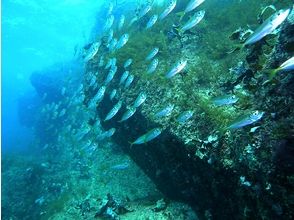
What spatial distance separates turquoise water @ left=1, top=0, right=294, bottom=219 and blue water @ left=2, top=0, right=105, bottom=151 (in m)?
17.0

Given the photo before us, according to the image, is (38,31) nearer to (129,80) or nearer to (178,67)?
(129,80)

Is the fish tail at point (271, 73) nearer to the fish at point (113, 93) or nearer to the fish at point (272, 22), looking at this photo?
the fish at point (272, 22)

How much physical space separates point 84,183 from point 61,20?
3941 centimetres

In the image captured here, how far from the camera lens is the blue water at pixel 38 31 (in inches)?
1484

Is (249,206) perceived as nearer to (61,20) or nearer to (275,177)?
(275,177)

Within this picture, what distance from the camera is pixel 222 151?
5.51 metres

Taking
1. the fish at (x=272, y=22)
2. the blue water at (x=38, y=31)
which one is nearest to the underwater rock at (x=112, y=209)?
the fish at (x=272, y=22)

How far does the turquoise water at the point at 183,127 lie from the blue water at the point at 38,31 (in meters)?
17.0

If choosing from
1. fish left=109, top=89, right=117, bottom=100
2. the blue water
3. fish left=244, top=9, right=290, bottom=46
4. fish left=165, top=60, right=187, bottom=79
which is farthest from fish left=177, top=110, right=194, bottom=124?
the blue water

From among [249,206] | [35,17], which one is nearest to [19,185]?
[249,206]

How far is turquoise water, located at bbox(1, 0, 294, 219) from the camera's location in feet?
15.1

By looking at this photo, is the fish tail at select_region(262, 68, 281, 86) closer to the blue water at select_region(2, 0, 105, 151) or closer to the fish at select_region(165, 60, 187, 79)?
the fish at select_region(165, 60, 187, 79)

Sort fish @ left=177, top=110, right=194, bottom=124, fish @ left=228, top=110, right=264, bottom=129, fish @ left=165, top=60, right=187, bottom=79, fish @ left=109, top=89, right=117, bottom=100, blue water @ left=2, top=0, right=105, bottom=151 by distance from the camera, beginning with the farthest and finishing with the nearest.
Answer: blue water @ left=2, top=0, right=105, bottom=151 < fish @ left=109, top=89, right=117, bottom=100 < fish @ left=177, top=110, right=194, bottom=124 < fish @ left=165, top=60, right=187, bottom=79 < fish @ left=228, top=110, right=264, bottom=129

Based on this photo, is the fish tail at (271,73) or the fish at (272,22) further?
the fish at (272,22)
